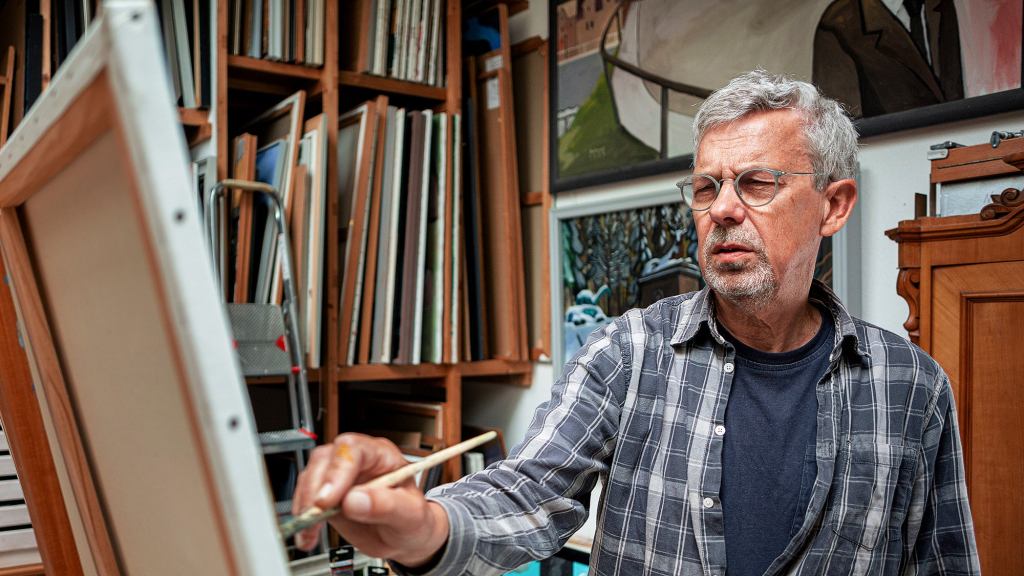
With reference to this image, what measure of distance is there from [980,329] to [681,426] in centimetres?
55

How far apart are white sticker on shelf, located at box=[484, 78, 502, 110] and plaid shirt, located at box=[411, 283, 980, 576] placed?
164cm

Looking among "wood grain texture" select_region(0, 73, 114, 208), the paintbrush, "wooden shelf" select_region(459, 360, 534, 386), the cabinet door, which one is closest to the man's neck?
the cabinet door

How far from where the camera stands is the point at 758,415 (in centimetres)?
131

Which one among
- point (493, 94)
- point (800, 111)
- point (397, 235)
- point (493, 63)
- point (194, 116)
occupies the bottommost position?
point (397, 235)

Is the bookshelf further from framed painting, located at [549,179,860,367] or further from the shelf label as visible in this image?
framed painting, located at [549,179,860,367]

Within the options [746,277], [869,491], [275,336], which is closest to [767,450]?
[869,491]

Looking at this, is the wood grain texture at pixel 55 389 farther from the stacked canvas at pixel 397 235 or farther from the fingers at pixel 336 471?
the stacked canvas at pixel 397 235

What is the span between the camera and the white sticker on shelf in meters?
2.84

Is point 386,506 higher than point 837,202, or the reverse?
point 837,202

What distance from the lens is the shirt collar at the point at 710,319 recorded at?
134 centimetres

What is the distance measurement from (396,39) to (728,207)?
1697mm

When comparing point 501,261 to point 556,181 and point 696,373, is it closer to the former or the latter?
point 556,181

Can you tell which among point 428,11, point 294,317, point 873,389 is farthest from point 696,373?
point 428,11

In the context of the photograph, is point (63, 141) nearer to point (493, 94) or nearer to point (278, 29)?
point (278, 29)
